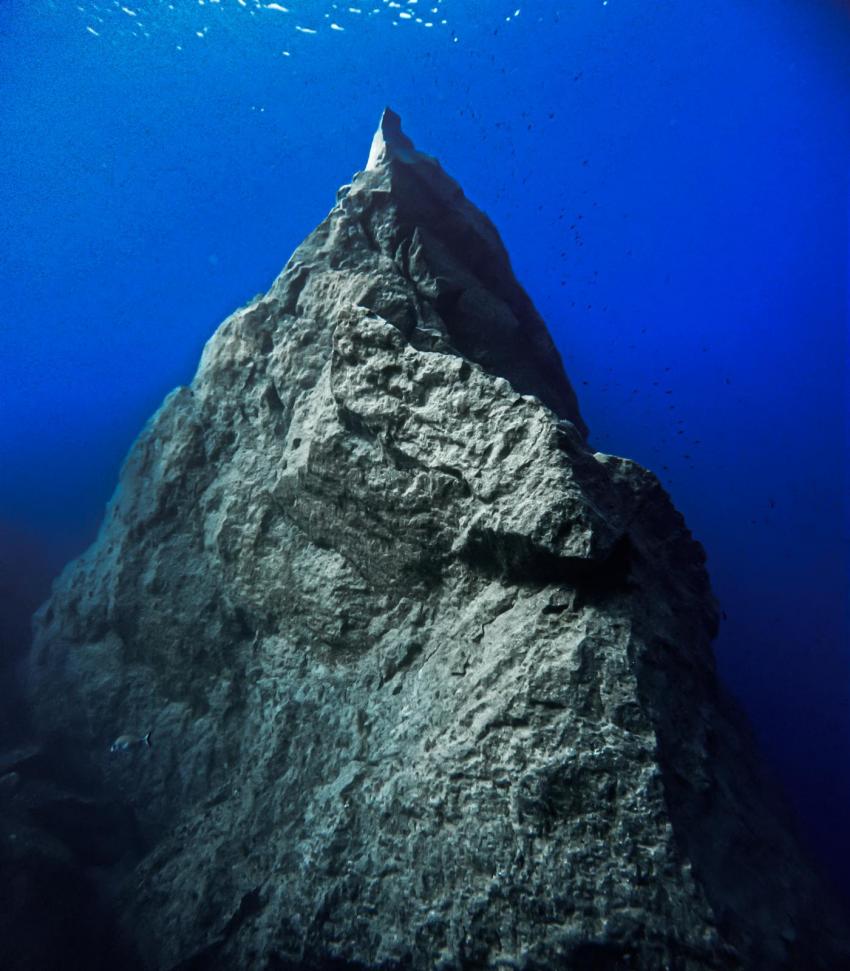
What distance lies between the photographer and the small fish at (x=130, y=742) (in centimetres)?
696

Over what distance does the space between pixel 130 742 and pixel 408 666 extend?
184 inches

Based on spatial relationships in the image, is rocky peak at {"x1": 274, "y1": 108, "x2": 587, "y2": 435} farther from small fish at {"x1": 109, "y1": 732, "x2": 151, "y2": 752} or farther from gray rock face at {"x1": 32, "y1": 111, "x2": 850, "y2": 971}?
small fish at {"x1": 109, "y1": 732, "x2": 151, "y2": 752}

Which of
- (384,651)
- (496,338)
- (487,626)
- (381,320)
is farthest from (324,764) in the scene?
(496,338)

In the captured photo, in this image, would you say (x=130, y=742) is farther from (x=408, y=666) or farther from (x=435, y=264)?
(x=435, y=264)

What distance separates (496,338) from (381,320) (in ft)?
8.39

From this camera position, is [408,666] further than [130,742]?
No

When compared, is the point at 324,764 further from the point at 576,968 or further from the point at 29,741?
the point at 29,741

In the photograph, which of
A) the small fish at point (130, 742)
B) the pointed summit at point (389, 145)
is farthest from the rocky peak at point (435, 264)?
the small fish at point (130, 742)

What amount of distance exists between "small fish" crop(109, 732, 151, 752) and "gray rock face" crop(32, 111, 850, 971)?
11 cm

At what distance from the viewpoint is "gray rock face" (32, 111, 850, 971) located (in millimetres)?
3213

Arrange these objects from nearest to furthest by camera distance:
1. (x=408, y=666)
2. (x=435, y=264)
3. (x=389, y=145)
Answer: (x=408, y=666) < (x=435, y=264) < (x=389, y=145)

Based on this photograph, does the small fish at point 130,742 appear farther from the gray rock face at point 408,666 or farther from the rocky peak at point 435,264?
the rocky peak at point 435,264

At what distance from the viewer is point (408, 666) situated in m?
4.84

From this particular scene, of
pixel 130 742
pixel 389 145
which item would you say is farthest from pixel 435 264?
pixel 130 742
